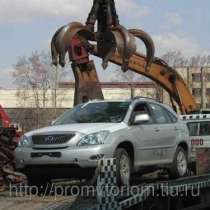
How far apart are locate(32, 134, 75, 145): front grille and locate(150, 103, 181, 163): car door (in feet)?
6.88

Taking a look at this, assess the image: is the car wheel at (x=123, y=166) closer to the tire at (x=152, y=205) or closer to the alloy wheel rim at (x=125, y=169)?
the alloy wheel rim at (x=125, y=169)

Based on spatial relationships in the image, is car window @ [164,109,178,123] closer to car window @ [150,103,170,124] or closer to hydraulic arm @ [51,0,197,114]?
car window @ [150,103,170,124]

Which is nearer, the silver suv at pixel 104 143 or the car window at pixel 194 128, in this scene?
the silver suv at pixel 104 143

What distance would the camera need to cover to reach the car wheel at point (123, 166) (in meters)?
9.65

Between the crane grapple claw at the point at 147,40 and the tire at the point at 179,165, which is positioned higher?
the crane grapple claw at the point at 147,40

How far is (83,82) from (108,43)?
1.52 meters

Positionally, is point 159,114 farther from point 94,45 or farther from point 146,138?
point 94,45

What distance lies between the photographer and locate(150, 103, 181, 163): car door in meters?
11.4

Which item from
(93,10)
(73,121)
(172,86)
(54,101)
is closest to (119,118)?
(73,121)

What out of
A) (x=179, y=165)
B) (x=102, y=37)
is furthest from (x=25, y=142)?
(x=102, y=37)

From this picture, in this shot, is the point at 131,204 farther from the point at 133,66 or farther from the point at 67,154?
the point at 133,66

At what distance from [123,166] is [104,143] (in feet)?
1.74

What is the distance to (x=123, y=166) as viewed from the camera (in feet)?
32.6

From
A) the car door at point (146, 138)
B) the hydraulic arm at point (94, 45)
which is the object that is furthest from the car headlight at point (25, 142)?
the hydraulic arm at point (94, 45)
